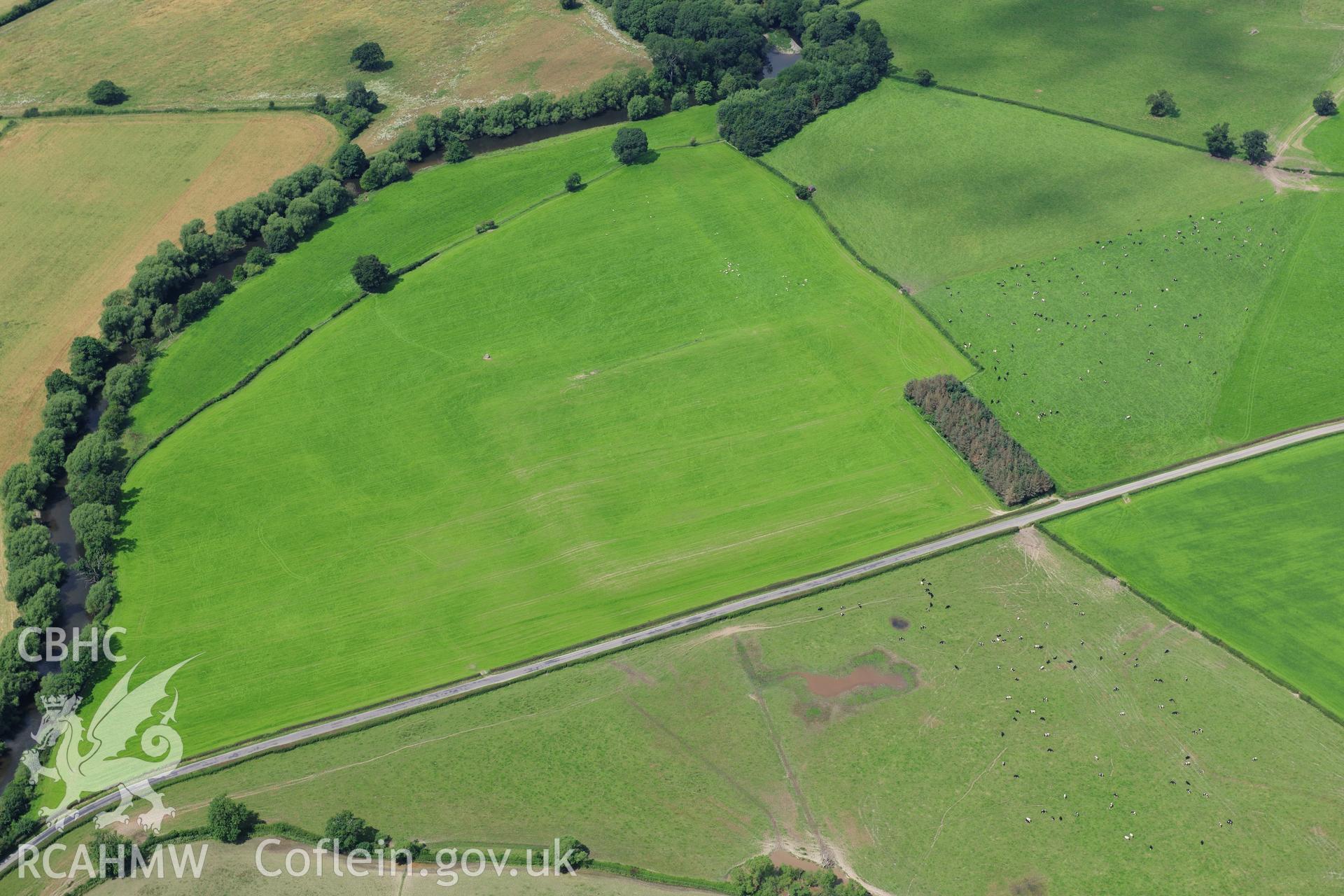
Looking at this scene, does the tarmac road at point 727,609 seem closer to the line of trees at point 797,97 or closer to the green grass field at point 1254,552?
the green grass field at point 1254,552

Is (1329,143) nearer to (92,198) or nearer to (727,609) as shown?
(727,609)

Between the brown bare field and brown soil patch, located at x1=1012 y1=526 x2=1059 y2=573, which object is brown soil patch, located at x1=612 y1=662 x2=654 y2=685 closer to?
brown soil patch, located at x1=1012 y1=526 x2=1059 y2=573

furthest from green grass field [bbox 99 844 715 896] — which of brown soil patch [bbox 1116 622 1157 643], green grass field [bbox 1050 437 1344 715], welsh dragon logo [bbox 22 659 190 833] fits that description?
green grass field [bbox 1050 437 1344 715]

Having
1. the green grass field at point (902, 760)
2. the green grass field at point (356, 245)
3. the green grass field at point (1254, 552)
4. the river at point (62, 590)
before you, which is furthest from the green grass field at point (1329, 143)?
the river at point (62, 590)

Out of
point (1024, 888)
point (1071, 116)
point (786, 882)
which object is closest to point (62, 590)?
point (786, 882)

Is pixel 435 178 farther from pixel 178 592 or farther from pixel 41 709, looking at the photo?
pixel 41 709

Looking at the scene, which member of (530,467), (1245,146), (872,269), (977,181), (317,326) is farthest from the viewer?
(1245,146)
